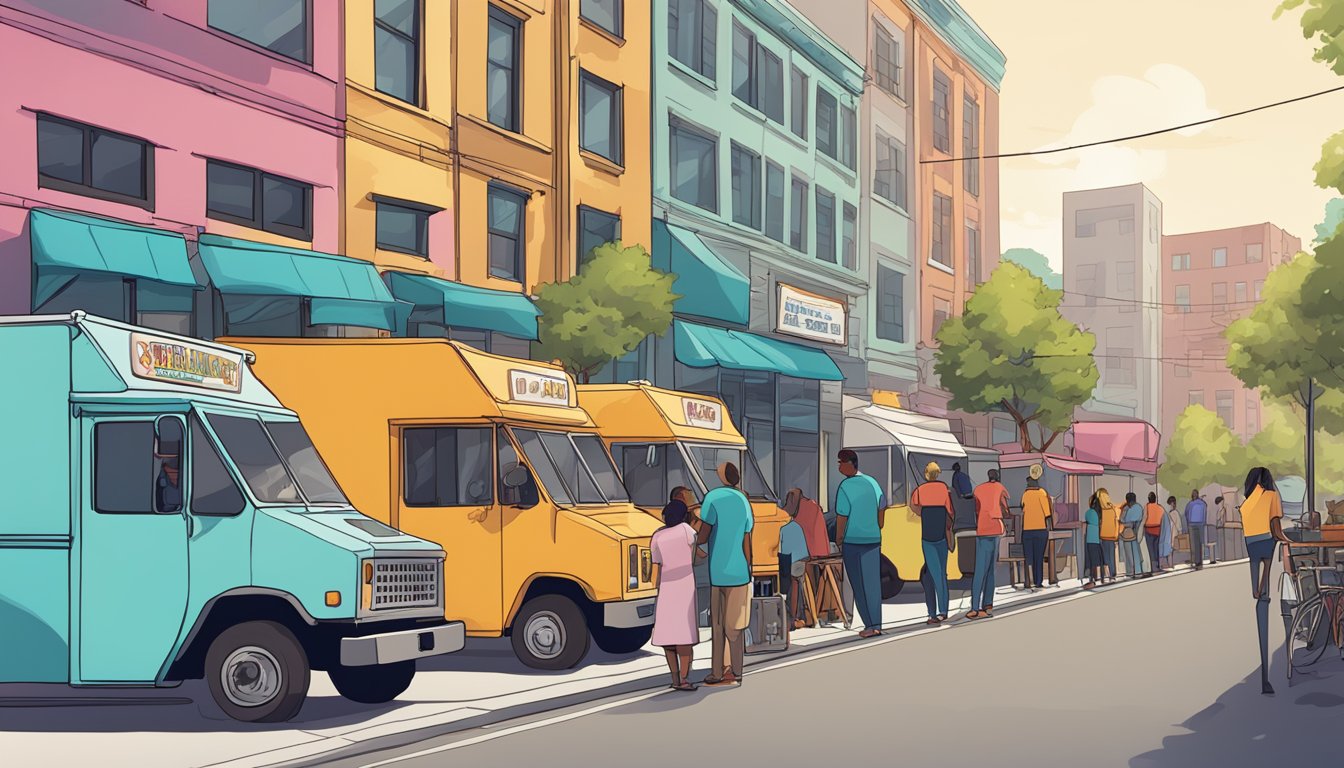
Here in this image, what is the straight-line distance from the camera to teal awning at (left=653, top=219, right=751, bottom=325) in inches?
1236

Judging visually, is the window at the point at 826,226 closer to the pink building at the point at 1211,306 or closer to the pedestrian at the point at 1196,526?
the pedestrian at the point at 1196,526

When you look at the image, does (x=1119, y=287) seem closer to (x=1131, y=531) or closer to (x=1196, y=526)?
(x=1196, y=526)

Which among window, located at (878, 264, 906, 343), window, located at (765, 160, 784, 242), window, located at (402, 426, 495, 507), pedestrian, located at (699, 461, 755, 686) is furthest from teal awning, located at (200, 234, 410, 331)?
window, located at (878, 264, 906, 343)

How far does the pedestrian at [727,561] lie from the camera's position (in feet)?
45.4

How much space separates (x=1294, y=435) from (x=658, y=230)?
79389 millimetres

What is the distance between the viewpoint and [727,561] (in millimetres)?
13867

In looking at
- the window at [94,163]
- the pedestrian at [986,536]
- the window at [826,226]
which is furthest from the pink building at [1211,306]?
the window at [94,163]

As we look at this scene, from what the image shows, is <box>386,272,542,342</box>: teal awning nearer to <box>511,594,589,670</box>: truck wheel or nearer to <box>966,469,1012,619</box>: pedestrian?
<box>966,469,1012,619</box>: pedestrian

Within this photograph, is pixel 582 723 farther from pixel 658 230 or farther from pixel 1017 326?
pixel 1017 326

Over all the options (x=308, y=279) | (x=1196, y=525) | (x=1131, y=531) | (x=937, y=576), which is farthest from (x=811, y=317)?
(x=308, y=279)

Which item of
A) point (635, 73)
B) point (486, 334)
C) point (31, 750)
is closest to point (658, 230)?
point (635, 73)

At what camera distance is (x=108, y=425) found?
12.0m

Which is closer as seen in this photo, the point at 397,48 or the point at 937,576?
the point at 937,576

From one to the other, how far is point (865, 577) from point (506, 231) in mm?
11053
